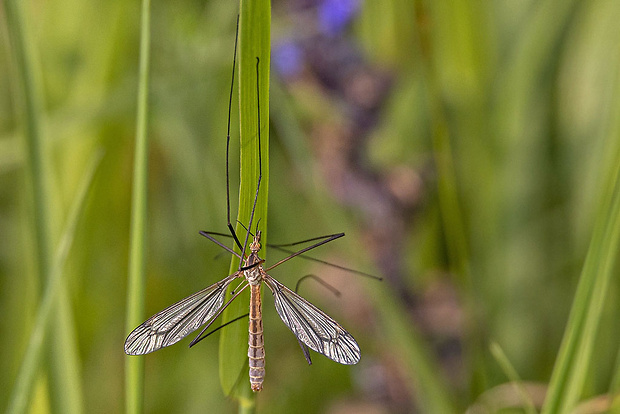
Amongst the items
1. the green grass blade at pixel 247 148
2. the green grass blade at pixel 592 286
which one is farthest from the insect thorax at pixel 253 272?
the green grass blade at pixel 592 286

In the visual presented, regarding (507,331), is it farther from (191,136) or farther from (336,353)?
(191,136)

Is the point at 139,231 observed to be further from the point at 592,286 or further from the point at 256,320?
the point at 592,286

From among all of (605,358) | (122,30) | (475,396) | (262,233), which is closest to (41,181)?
(262,233)

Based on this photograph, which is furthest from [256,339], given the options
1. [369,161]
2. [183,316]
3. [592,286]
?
[369,161]

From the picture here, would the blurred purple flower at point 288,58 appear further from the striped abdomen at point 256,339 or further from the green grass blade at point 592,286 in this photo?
the green grass blade at point 592,286

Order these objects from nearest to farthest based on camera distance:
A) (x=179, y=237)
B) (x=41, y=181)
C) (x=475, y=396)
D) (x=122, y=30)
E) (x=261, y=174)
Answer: (x=261, y=174) < (x=41, y=181) < (x=475, y=396) < (x=122, y=30) < (x=179, y=237)
